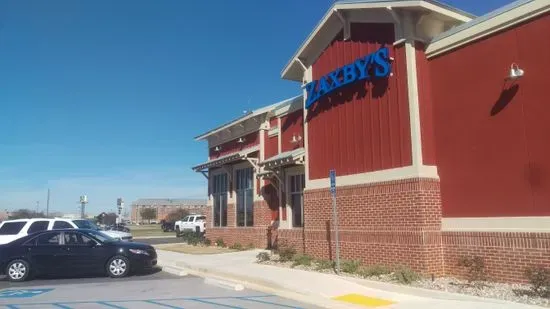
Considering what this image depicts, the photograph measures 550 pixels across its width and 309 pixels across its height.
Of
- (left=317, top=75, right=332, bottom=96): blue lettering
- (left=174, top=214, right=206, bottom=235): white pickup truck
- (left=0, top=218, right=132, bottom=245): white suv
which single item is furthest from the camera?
(left=174, top=214, right=206, bottom=235): white pickup truck

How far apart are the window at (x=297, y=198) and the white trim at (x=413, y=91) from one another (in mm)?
6988

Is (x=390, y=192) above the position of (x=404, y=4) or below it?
below

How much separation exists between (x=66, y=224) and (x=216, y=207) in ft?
29.1

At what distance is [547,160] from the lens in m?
11.1

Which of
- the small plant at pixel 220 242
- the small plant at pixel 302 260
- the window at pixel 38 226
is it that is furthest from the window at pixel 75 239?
the small plant at pixel 220 242

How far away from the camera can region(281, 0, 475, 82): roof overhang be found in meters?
14.0

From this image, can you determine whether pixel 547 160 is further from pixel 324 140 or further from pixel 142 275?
pixel 142 275

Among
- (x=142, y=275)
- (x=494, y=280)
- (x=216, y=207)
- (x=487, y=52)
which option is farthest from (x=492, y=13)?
(x=216, y=207)

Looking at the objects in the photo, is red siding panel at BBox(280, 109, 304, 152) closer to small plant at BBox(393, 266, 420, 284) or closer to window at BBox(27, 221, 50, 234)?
small plant at BBox(393, 266, 420, 284)

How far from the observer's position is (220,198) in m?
27.6

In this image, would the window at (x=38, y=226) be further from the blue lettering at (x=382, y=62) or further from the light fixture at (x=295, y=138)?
the blue lettering at (x=382, y=62)

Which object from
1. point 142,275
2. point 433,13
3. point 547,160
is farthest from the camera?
point 142,275

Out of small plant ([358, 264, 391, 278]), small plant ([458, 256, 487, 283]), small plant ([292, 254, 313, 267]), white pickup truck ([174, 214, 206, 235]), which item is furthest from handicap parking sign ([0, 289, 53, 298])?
white pickup truck ([174, 214, 206, 235])

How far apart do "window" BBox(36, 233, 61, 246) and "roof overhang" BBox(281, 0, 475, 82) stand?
936cm
